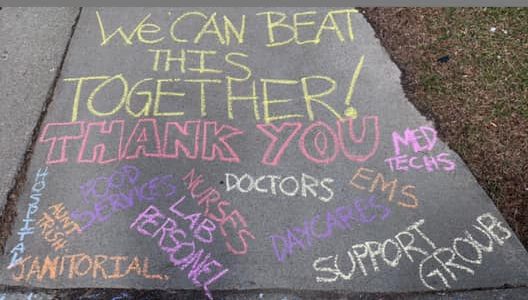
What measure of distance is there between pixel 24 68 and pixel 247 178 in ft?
7.83

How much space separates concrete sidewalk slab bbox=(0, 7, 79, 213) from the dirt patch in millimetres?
2883

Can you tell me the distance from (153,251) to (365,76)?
7.44 feet

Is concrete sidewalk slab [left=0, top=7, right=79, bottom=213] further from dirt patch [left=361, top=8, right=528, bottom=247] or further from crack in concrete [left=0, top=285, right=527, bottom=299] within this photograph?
dirt patch [left=361, top=8, right=528, bottom=247]

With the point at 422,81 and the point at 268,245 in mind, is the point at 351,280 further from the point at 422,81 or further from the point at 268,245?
the point at 422,81

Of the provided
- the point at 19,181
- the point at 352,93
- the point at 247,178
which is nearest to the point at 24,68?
the point at 19,181

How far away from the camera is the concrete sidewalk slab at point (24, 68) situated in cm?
446

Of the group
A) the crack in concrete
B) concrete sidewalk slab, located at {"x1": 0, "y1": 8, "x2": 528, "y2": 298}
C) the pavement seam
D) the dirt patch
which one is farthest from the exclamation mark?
the pavement seam

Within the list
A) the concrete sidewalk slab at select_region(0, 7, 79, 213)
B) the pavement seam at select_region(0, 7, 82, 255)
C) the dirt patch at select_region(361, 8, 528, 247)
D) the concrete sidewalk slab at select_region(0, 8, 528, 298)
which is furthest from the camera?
the concrete sidewalk slab at select_region(0, 7, 79, 213)

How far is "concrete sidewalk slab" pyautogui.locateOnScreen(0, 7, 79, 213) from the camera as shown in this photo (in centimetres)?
446

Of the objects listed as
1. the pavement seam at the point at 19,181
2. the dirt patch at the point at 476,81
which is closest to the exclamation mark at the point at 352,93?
the dirt patch at the point at 476,81

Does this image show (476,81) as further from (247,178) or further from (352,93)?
(247,178)

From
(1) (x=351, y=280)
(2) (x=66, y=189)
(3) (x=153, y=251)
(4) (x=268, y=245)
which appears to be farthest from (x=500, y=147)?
(2) (x=66, y=189)

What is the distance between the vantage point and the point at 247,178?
4.16 meters

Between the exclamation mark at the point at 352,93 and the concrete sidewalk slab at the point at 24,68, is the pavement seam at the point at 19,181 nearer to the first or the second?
the concrete sidewalk slab at the point at 24,68
